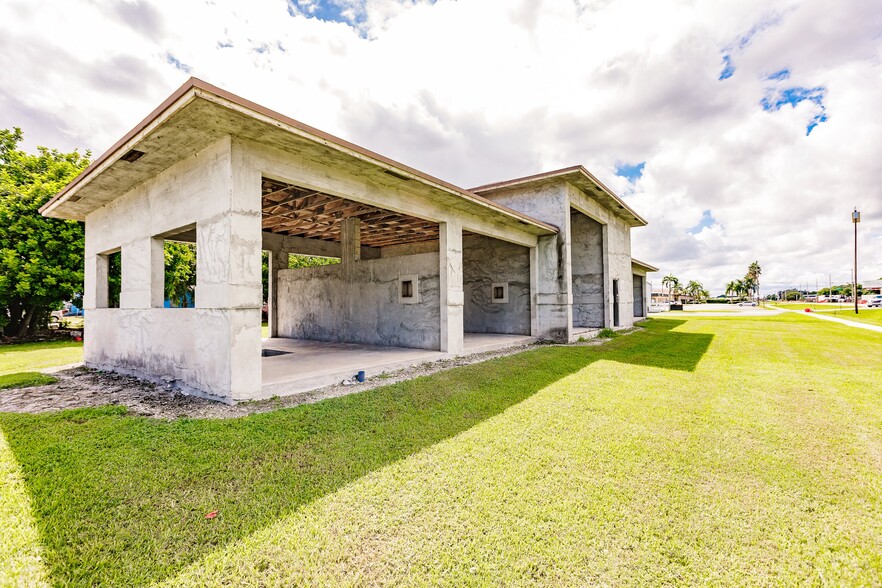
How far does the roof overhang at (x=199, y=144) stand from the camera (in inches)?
166

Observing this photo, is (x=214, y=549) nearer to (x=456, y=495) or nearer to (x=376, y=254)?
(x=456, y=495)

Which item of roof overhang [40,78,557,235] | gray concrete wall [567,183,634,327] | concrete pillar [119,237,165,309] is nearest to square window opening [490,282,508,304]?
gray concrete wall [567,183,634,327]

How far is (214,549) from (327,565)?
720 millimetres

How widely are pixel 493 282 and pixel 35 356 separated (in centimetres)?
1397

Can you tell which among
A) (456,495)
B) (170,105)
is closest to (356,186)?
(170,105)

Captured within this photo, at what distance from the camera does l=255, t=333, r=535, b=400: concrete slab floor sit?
19.0ft

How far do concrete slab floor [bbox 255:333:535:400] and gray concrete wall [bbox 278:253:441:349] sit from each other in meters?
0.43

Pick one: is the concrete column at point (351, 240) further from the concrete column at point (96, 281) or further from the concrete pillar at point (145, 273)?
the concrete column at point (96, 281)

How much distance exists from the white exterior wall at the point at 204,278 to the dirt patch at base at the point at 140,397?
0.23 meters

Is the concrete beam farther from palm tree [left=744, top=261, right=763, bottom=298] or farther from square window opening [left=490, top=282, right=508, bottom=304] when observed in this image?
palm tree [left=744, top=261, right=763, bottom=298]

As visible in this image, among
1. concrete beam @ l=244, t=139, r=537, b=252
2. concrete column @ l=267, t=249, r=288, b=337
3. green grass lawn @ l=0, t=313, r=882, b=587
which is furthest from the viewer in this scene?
concrete column @ l=267, t=249, r=288, b=337

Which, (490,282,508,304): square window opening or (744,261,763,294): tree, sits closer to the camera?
(490,282,508,304): square window opening

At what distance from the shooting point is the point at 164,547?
Result: 219cm

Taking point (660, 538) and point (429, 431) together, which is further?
point (429, 431)
